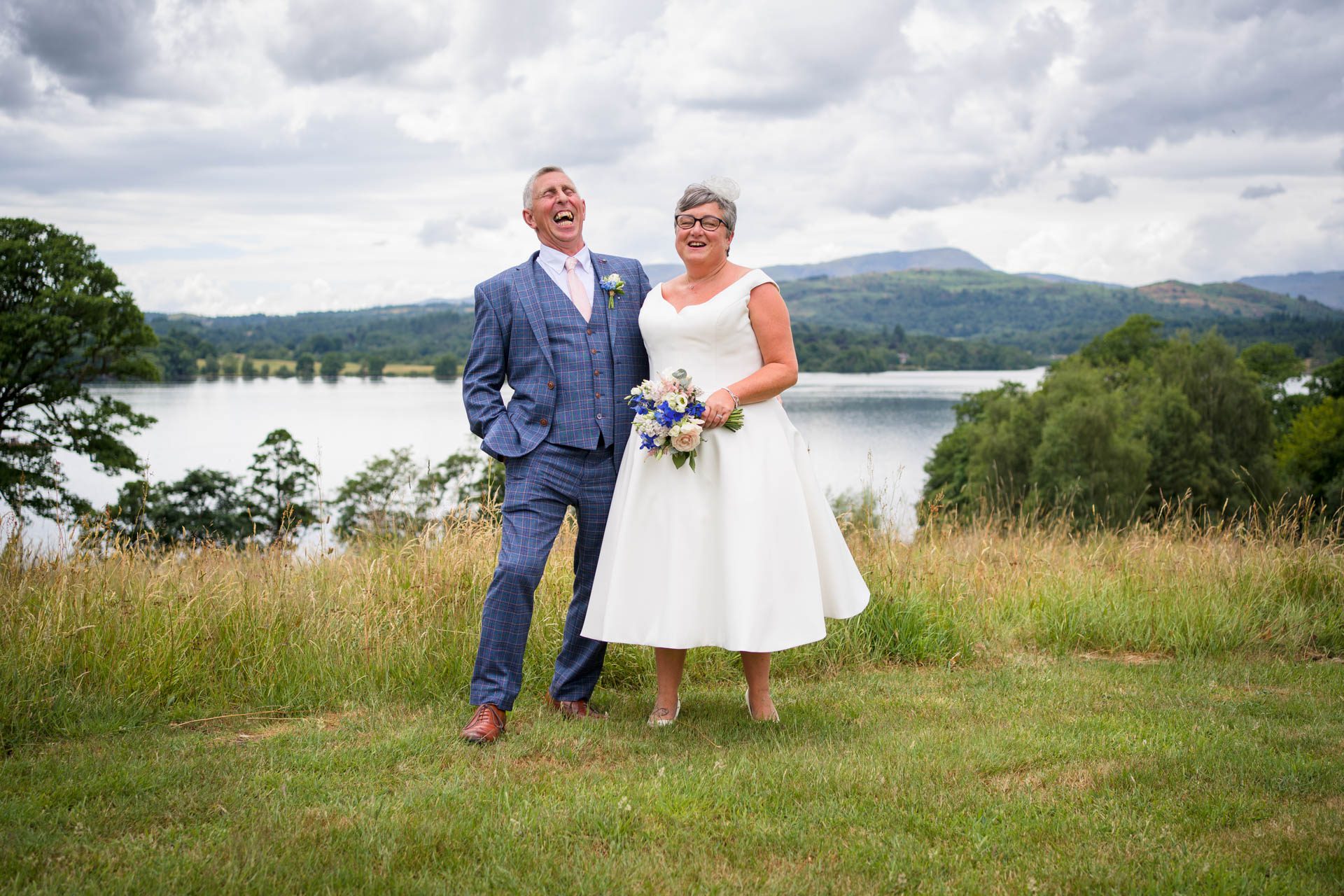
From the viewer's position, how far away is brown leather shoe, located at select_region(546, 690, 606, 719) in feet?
15.3

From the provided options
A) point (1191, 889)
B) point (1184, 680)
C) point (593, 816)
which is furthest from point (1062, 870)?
point (1184, 680)

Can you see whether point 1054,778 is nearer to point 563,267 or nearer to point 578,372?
point 578,372

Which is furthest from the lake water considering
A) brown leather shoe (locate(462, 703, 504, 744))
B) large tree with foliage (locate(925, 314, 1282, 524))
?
brown leather shoe (locate(462, 703, 504, 744))

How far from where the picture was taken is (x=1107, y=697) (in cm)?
499

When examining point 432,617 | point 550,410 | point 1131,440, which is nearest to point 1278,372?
point 1131,440

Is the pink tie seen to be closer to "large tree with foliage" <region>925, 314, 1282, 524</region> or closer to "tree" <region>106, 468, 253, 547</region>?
"tree" <region>106, 468, 253, 547</region>

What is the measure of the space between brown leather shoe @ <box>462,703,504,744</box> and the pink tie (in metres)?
1.79

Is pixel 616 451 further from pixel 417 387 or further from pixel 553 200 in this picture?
pixel 417 387

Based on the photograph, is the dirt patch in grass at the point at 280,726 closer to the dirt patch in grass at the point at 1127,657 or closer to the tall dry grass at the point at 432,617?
the tall dry grass at the point at 432,617

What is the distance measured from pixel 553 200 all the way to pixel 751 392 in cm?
131

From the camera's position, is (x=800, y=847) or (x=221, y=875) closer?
(x=221, y=875)

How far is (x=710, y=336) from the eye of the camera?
433 cm

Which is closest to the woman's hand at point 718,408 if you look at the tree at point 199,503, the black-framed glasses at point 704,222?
the black-framed glasses at point 704,222

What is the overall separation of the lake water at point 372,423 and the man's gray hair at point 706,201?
171 inches
